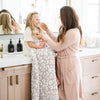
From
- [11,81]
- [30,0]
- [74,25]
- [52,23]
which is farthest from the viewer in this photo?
[52,23]

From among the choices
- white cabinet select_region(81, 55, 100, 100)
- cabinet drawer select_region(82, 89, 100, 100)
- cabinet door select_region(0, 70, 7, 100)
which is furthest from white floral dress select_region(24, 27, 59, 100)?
cabinet drawer select_region(82, 89, 100, 100)

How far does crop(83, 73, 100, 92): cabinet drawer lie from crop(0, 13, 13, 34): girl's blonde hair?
3.70 feet

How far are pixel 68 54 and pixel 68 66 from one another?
13cm

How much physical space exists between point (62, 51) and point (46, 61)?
234mm

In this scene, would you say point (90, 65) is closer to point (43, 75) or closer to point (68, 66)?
point (68, 66)

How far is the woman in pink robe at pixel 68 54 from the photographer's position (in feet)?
7.45

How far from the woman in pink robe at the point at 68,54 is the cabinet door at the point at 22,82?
352 millimetres

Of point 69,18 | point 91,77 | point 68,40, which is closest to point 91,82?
point 91,77

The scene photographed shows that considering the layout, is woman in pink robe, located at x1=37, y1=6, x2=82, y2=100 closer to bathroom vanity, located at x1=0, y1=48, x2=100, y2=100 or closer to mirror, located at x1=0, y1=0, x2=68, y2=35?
bathroom vanity, located at x1=0, y1=48, x2=100, y2=100

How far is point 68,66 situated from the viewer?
230 cm

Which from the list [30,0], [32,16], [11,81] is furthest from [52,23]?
[11,81]

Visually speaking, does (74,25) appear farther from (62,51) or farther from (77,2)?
(77,2)

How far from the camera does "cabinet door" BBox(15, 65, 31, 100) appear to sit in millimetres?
2164

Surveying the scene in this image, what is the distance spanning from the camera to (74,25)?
2.30 m
